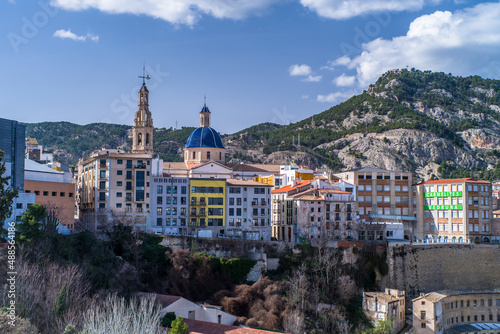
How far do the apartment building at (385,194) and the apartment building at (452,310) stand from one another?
16.0 meters

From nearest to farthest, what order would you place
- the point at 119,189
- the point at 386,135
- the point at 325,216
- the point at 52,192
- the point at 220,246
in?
1. the point at 220,246
2. the point at 52,192
3. the point at 119,189
4. the point at 325,216
5. the point at 386,135

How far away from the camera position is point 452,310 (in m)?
62.5

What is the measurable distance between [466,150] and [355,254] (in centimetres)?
9993

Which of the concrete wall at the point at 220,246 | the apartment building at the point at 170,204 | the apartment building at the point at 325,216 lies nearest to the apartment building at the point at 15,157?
the concrete wall at the point at 220,246

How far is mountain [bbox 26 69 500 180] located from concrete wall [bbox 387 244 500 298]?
5990cm

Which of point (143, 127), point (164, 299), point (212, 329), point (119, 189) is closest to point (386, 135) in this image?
point (143, 127)

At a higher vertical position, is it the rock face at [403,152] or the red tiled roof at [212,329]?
the rock face at [403,152]

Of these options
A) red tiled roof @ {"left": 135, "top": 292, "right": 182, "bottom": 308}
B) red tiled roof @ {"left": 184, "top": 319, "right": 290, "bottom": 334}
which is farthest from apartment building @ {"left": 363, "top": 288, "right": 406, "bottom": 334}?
red tiled roof @ {"left": 135, "top": 292, "right": 182, "bottom": 308}

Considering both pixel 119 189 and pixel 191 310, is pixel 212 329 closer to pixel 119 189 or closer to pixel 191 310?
pixel 191 310

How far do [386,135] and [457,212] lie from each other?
75107mm

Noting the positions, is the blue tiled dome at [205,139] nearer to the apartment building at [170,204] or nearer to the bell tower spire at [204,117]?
the bell tower spire at [204,117]

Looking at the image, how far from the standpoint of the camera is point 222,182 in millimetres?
69375

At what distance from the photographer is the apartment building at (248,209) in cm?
6869

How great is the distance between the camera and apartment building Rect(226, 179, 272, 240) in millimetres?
68688
